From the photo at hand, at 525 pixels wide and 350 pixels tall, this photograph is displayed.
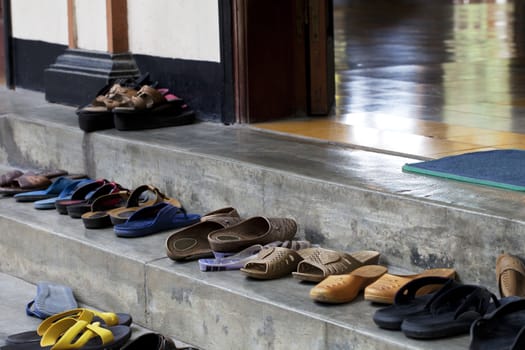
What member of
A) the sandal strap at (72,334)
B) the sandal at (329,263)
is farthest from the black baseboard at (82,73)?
the sandal at (329,263)

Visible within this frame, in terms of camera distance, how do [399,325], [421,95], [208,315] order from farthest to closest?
[421,95] → [208,315] → [399,325]

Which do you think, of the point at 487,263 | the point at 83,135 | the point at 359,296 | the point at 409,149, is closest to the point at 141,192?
the point at 83,135

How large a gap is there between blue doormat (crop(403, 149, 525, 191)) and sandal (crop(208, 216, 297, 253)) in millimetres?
491

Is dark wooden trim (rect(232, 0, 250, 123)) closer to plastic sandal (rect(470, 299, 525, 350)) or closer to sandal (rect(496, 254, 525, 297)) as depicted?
sandal (rect(496, 254, 525, 297))

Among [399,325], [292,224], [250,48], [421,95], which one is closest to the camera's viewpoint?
[399,325]

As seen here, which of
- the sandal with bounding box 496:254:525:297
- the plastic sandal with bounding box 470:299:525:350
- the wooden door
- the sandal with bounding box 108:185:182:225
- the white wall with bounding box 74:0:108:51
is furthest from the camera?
the white wall with bounding box 74:0:108:51

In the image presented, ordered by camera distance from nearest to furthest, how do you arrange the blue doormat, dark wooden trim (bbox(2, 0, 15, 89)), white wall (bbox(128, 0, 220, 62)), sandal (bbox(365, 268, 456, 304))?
sandal (bbox(365, 268, 456, 304))
the blue doormat
white wall (bbox(128, 0, 220, 62))
dark wooden trim (bbox(2, 0, 15, 89))

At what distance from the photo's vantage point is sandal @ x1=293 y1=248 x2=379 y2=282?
12.3 feet

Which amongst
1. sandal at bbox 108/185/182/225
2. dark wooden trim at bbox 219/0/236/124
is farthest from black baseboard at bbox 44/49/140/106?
sandal at bbox 108/185/182/225

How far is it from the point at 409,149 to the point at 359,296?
3.68 ft

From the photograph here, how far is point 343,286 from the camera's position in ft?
11.6

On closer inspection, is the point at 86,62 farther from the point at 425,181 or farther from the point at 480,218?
the point at 480,218

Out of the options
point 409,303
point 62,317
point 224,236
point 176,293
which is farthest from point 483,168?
point 62,317

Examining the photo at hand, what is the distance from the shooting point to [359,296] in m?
3.64
